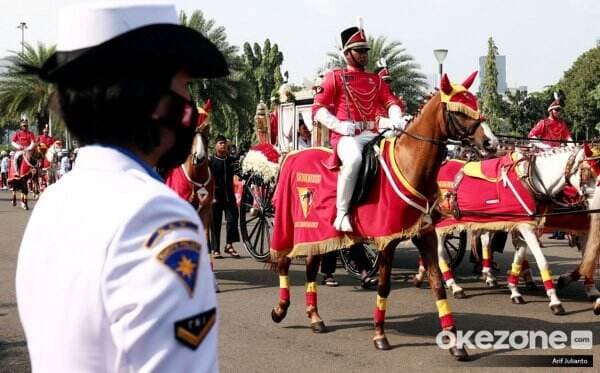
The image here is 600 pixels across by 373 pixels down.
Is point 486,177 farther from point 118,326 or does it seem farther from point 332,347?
point 118,326

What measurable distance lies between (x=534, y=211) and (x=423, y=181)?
2.35 meters

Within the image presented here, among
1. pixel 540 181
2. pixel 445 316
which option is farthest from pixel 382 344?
pixel 540 181

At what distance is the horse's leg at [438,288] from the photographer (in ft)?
20.5

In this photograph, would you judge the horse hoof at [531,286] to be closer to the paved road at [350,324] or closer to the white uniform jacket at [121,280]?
the paved road at [350,324]

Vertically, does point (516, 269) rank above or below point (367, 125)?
below

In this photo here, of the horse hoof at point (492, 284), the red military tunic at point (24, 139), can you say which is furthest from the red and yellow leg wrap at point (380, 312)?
the red military tunic at point (24, 139)

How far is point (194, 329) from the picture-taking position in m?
1.46

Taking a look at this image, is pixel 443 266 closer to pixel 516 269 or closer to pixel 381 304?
pixel 516 269

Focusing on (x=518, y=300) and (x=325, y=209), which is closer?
(x=325, y=209)

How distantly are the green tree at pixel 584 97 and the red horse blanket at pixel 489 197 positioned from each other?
4412cm

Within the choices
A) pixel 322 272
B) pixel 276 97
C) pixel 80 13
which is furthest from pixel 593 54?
pixel 80 13

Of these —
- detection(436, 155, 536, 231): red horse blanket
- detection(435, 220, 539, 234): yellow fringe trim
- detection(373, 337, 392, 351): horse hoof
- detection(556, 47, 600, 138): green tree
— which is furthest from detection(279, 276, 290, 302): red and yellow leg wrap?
detection(556, 47, 600, 138): green tree

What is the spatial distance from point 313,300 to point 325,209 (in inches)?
35.7

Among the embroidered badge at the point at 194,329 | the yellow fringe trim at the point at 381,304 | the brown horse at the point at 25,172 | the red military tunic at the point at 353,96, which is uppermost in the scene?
the red military tunic at the point at 353,96
